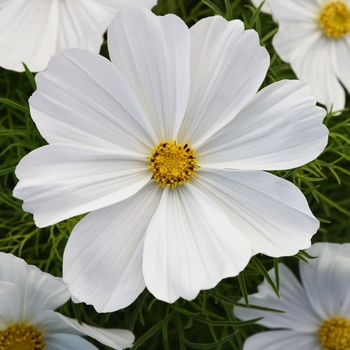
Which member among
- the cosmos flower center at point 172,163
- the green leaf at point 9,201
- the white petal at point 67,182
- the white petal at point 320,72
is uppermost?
the white petal at point 320,72

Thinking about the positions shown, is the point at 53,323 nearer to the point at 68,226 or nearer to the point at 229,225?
the point at 68,226

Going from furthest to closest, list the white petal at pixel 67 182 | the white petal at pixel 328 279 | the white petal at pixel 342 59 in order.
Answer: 1. the white petal at pixel 342 59
2. the white petal at pixel 328 279
3. the white petal at pixel 67 182

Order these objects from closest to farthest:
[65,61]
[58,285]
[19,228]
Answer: [65,61] → [58,285] → [19,228]

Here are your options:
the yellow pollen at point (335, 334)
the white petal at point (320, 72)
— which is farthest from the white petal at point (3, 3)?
the yellow pollen at point (335, 334)

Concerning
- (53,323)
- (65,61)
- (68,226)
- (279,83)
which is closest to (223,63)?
(279,83)

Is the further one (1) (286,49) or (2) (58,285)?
(1) (286,49)

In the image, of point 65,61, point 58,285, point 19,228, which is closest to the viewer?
point 65,61

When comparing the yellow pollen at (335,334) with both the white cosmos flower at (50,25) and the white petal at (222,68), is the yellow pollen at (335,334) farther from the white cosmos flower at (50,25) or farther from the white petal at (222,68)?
the white cosmos flower at (50,25)

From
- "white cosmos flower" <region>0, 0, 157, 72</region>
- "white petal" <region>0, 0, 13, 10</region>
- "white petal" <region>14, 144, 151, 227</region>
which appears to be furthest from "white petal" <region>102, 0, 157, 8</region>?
"white petal" <region>14, 144, 151, 227</region>
